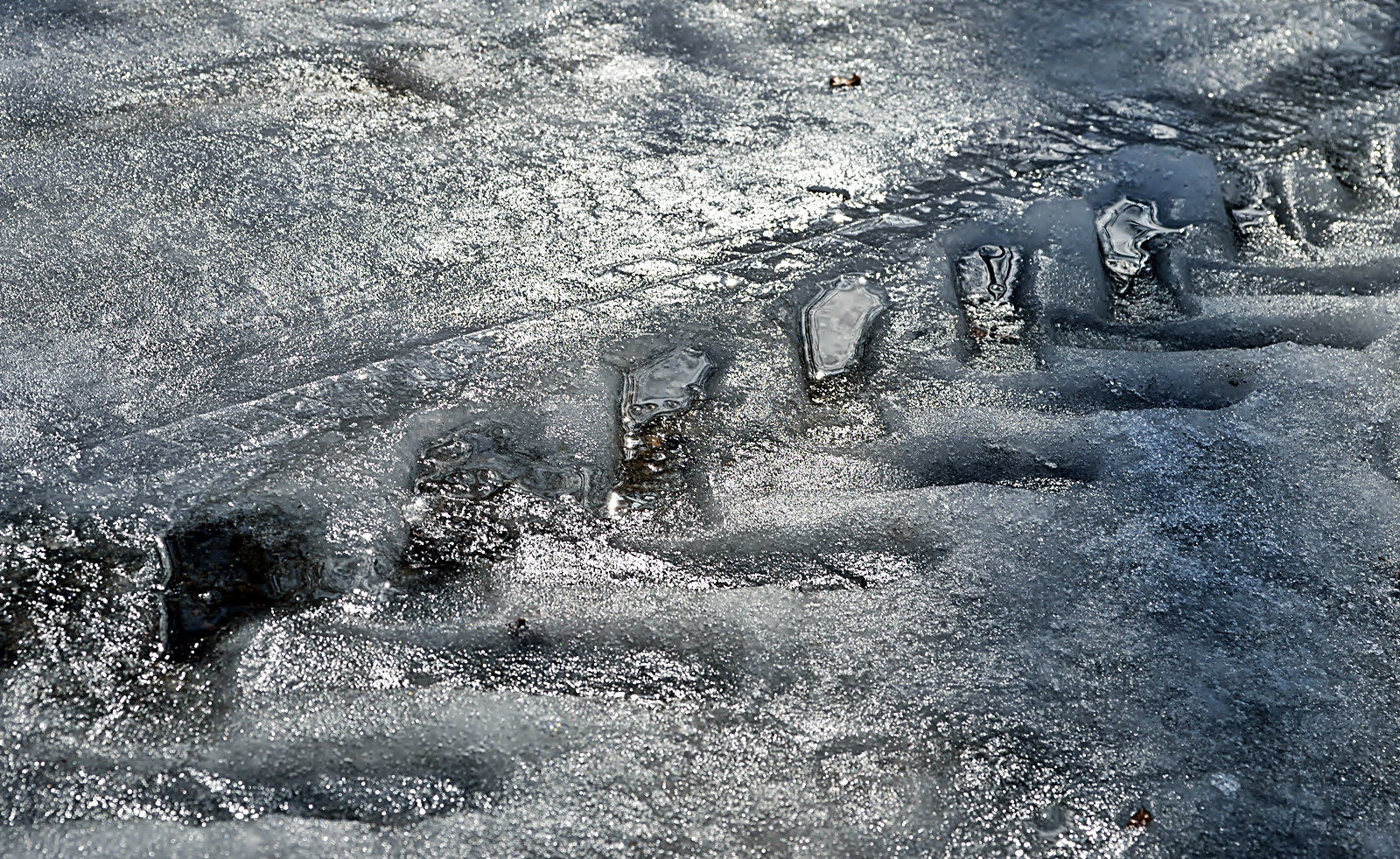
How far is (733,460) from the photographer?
2549 mm

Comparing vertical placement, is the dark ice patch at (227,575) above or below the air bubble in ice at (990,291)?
below

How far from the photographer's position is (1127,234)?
10.9ft

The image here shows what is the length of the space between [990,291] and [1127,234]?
547 mm

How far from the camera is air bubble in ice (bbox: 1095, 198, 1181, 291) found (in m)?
3.19

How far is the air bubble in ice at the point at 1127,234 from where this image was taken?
3.19m

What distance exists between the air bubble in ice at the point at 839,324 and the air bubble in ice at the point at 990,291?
25 centimetres

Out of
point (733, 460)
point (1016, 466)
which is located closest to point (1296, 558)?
point (1016, 466)

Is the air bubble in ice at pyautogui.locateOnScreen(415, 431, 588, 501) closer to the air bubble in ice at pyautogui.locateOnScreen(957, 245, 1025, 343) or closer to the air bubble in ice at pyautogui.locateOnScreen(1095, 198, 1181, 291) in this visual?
the air bubble in ice at pyautogui.locateOnScreen(957, 245, 1025, 343)

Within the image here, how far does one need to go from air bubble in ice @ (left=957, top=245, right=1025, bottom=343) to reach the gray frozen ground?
0.4 inches

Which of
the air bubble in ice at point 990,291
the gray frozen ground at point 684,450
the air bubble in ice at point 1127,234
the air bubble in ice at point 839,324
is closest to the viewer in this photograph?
the gray frozen ground at point 684,450

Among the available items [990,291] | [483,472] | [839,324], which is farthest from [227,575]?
[990,291]

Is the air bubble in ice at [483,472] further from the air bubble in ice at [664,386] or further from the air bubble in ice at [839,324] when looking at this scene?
the air bubble in ice at [839,324]

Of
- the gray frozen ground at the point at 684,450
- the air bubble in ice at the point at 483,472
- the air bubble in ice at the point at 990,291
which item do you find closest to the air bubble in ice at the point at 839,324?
the gray frozen ground at the point at 684,450

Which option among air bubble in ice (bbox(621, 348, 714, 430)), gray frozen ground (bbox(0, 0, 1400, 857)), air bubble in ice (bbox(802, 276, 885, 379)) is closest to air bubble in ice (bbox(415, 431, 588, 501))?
gray frozen ground (bbox(0, 0, 1400, 857))
